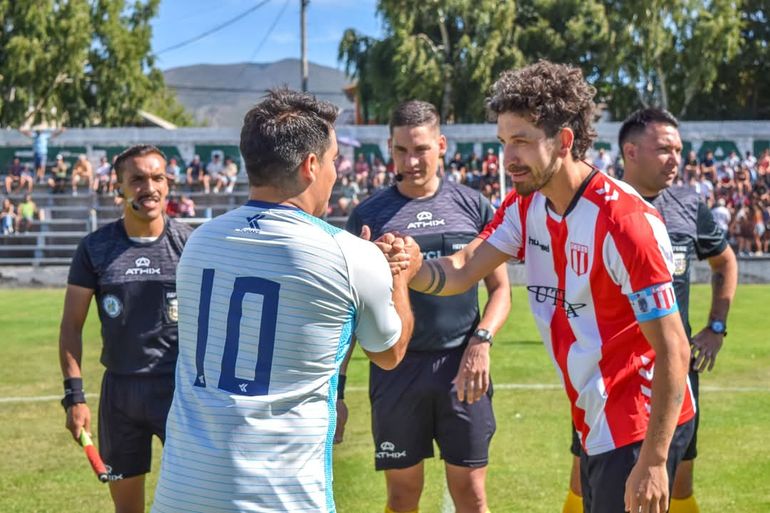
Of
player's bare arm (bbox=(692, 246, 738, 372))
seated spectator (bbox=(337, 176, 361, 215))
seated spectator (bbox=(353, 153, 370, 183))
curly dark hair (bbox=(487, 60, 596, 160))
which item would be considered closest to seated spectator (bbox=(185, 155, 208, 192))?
seated spectator (bbox=(337, 176, 361, 215))

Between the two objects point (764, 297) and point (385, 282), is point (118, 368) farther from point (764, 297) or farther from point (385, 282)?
point (764, 297)

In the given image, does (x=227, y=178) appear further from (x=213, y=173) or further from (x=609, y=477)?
(x=609, y=477)

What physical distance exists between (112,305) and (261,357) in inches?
110

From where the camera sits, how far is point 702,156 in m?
36.4

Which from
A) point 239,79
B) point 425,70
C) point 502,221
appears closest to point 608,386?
point 502,221

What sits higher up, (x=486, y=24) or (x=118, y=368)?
(x=486, y=24)

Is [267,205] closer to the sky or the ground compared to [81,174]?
closer to the sky

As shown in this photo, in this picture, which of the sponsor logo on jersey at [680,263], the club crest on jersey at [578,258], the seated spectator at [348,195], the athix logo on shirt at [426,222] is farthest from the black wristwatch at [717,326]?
the seated spectator at [348,195]

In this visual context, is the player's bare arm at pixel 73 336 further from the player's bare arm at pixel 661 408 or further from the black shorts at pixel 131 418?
the player's bare arm at pixel 661 408

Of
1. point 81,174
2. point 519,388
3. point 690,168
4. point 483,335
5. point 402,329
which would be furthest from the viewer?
point 81,174

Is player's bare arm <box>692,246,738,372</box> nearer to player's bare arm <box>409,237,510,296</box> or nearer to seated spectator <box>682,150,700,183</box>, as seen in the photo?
player's bare arm <box>409,237,510,296</box>

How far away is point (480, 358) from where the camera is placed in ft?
18.1

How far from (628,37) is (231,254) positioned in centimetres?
4991

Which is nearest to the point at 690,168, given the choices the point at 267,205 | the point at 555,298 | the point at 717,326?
the point at 717,326
